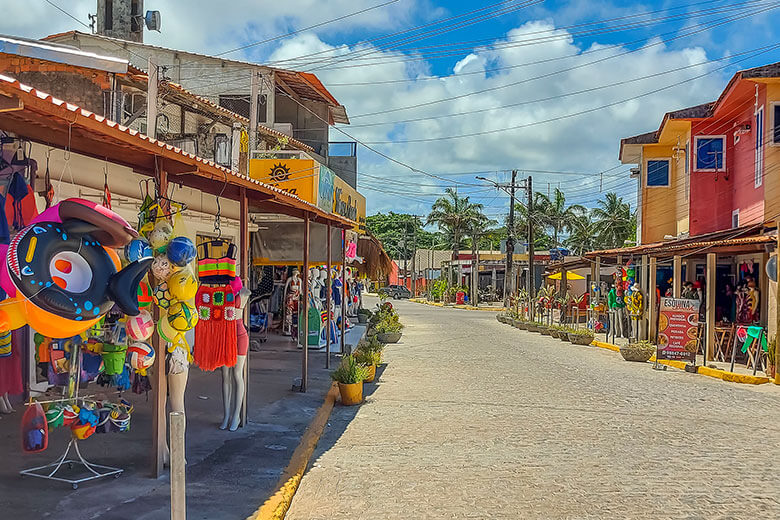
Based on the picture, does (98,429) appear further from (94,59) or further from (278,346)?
(278,346)

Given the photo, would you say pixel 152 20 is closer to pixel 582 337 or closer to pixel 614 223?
pixel 582 337

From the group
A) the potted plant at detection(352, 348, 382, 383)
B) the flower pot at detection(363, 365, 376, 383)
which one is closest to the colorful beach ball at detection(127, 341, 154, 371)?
the potted plant at detection(352, 348, 382, 383)

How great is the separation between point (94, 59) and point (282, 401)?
5.16 m

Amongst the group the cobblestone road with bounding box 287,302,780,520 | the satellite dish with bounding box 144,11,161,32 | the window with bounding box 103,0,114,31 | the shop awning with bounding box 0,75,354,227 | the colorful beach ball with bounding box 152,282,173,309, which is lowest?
the cobblestone road with bounding box 287,302,780,520

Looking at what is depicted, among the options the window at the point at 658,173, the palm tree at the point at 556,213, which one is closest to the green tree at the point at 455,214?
the palm tree at the point at 556,213

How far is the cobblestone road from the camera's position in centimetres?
625

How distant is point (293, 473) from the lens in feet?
22.6

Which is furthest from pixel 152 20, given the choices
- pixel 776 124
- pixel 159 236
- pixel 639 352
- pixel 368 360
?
Result: pixel 159 236

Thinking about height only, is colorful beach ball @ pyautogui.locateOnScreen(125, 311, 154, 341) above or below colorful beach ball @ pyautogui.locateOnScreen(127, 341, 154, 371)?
above

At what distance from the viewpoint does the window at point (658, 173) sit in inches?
1030

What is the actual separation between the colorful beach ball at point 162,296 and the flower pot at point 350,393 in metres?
4.85

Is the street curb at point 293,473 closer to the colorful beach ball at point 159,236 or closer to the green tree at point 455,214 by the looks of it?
the colorful beach ball at point 159,236

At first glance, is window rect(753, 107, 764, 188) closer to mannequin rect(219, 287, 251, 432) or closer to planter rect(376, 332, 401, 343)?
planter rect(376, 332, 401, 343)

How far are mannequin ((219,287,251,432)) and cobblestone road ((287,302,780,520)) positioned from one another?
106 centimetres
